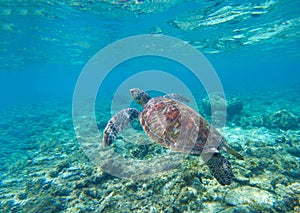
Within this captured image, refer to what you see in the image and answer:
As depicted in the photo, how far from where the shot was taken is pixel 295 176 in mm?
5379

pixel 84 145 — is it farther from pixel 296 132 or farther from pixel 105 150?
pixel 296 132

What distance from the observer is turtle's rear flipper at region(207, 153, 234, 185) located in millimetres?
4033

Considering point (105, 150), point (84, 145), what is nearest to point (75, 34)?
point (84, 145)

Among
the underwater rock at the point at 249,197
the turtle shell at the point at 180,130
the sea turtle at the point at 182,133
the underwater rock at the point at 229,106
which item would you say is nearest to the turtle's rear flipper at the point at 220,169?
the sea turtle at the point at 182,133

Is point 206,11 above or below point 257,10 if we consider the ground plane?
above

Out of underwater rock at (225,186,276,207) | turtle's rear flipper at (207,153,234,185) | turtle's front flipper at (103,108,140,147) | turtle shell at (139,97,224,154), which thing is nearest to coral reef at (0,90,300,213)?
underwater rock at (225,186,276,207)

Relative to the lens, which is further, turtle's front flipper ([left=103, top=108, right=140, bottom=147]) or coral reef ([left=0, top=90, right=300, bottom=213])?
turtle's front flipper ([left=103, top=108, right=140, bottom=147])

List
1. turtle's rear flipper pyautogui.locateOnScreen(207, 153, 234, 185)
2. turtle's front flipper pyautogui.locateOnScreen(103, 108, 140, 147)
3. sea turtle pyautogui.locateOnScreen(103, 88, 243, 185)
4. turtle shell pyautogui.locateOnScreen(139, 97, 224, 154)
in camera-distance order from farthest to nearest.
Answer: turtle's front flipper pyautogui.locateOnScreen(103, 108, 140, 147), turtle shell pyautogui.locateOnScreen(139, 97, 224, 154), sea turtle pyautogui.locateOnScreen(103, 88, 243, 185), turtle's rear flipper pyautogui.locateOnScreen(207, 153, 234, 185)

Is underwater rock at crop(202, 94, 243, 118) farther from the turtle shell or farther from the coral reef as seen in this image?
the turtle shell

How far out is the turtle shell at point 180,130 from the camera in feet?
14.9

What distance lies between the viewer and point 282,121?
1054 centimetres

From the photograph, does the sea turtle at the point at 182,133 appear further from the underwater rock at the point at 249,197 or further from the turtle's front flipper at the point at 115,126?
the underwater rock at the point at 249,197

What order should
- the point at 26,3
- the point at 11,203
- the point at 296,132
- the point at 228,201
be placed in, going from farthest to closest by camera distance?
1. the point at 26,3
2. the point at 296,132
3. the point at 11,203
4. the point at 228,201

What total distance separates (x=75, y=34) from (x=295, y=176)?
22446 mm
